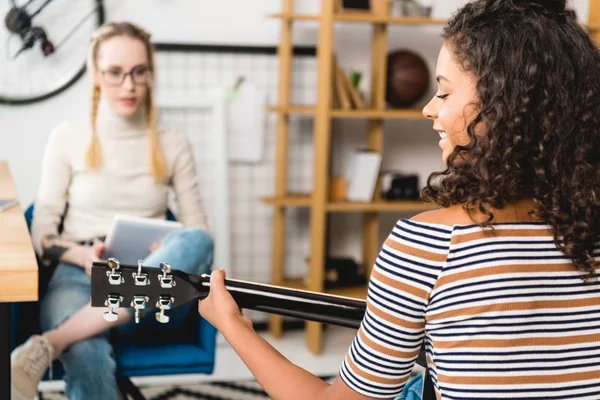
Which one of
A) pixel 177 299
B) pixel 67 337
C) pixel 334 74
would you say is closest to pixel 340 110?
pixel 334 74

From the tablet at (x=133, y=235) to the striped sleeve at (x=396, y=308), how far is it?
98 centimetres

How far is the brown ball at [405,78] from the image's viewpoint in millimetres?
3041

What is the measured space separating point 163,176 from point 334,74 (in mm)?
982

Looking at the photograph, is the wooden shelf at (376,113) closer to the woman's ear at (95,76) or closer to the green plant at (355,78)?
the green plant at (355,78)

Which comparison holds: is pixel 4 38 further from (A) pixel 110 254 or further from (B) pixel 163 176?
(A) pixel 110 254

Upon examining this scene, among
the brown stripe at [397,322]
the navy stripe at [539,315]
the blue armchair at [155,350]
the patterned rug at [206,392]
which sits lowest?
the patterned rug at [206,392]

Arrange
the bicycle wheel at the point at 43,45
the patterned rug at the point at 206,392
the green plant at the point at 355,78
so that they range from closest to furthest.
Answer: the patterned rug at the point at 206,392 → the bicycle wheel at the point at 43,45 → the green plant at the point at 355,78

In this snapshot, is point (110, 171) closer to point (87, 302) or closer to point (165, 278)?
point (87, 302)

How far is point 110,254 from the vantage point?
75.9 inches

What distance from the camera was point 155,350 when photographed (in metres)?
1.88

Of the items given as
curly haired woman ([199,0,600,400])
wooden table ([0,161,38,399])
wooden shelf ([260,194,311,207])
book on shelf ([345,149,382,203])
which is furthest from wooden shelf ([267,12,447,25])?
curly haired woman ([199,0,600,400])

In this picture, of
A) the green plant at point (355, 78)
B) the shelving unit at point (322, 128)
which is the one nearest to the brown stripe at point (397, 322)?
the shelving unit at point (322, 128)

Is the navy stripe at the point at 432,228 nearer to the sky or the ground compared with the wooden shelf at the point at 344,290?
nearer to the sky

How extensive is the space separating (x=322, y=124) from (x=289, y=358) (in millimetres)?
880
